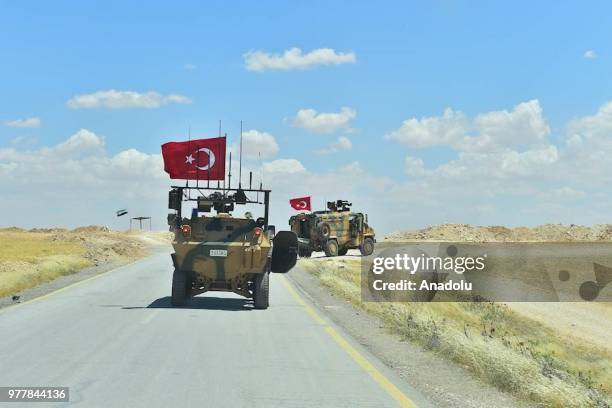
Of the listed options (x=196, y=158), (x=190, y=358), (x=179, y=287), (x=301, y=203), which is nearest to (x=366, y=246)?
(x=301, y=203)

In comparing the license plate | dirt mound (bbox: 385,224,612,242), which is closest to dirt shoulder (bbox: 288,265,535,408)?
the license plate

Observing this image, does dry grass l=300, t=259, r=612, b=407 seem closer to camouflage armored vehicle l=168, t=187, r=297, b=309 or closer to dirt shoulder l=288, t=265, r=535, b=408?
dirt shoulder l=288, t=265, r=535, b=408

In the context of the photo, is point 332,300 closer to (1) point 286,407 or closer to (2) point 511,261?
(1) point 286,407

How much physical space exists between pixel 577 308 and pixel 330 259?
43.9 feet

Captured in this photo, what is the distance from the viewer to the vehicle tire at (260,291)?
1580 centimetres

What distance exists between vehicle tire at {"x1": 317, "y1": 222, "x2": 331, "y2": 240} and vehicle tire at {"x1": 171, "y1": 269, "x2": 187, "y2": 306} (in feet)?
83.3

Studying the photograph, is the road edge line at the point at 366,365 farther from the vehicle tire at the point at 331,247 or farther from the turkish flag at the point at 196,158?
the vehicle tire at the point at 331,247

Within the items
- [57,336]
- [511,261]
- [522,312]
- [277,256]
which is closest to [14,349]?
[57,336]

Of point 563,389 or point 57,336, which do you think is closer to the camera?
point 563,389

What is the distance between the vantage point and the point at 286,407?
688cm

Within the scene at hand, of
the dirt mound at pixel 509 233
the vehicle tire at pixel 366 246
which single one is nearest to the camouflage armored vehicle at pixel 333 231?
the vehicle tire at pixel 366 246

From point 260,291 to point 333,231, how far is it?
84.1ft

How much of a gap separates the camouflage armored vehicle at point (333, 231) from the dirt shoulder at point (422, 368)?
24.3 metres

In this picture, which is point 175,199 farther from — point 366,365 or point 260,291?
point 366,365
